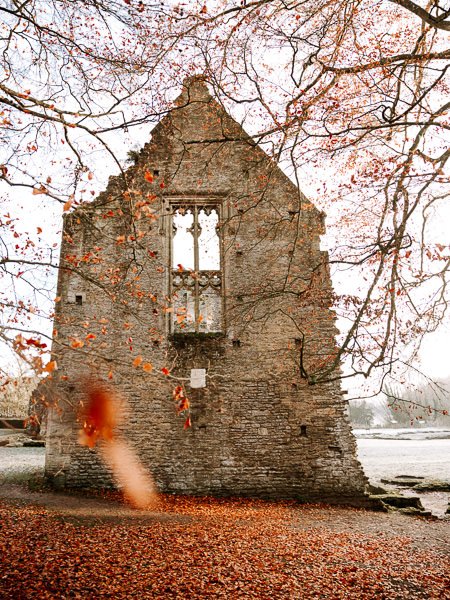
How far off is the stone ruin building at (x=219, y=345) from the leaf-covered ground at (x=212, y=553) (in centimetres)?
114

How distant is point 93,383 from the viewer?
368 inches

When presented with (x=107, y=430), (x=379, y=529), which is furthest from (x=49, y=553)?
(x=379, y=529)

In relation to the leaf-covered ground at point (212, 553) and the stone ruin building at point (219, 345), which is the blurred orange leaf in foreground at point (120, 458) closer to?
the stone ruin building at point (219, 345)

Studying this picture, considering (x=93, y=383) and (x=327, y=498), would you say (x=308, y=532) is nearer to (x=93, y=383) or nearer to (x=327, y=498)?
(x=327, y=498)

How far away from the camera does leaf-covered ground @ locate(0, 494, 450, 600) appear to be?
4.09 metres

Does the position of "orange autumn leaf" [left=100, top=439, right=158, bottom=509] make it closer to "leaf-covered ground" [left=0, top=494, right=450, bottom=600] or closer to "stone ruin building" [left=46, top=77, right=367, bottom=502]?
"stone ruin building" [left=46, top=77, right=367, bottom=502]

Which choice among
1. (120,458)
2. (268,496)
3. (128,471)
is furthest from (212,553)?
(120,458)

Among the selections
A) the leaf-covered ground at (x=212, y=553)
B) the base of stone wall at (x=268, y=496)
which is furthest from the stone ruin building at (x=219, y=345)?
the leaf-covered ground at (x=212, y=553)

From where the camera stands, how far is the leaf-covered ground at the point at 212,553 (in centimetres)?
409

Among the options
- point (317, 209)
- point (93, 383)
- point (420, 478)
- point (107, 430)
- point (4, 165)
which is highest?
point (317, 209)

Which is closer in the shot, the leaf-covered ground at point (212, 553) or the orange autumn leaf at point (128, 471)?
the leaf-covered ground at point (212, 553)

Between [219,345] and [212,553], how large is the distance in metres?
4.87

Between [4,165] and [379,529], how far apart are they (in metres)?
7.33

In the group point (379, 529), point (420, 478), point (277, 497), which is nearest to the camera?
point (379, 529)
